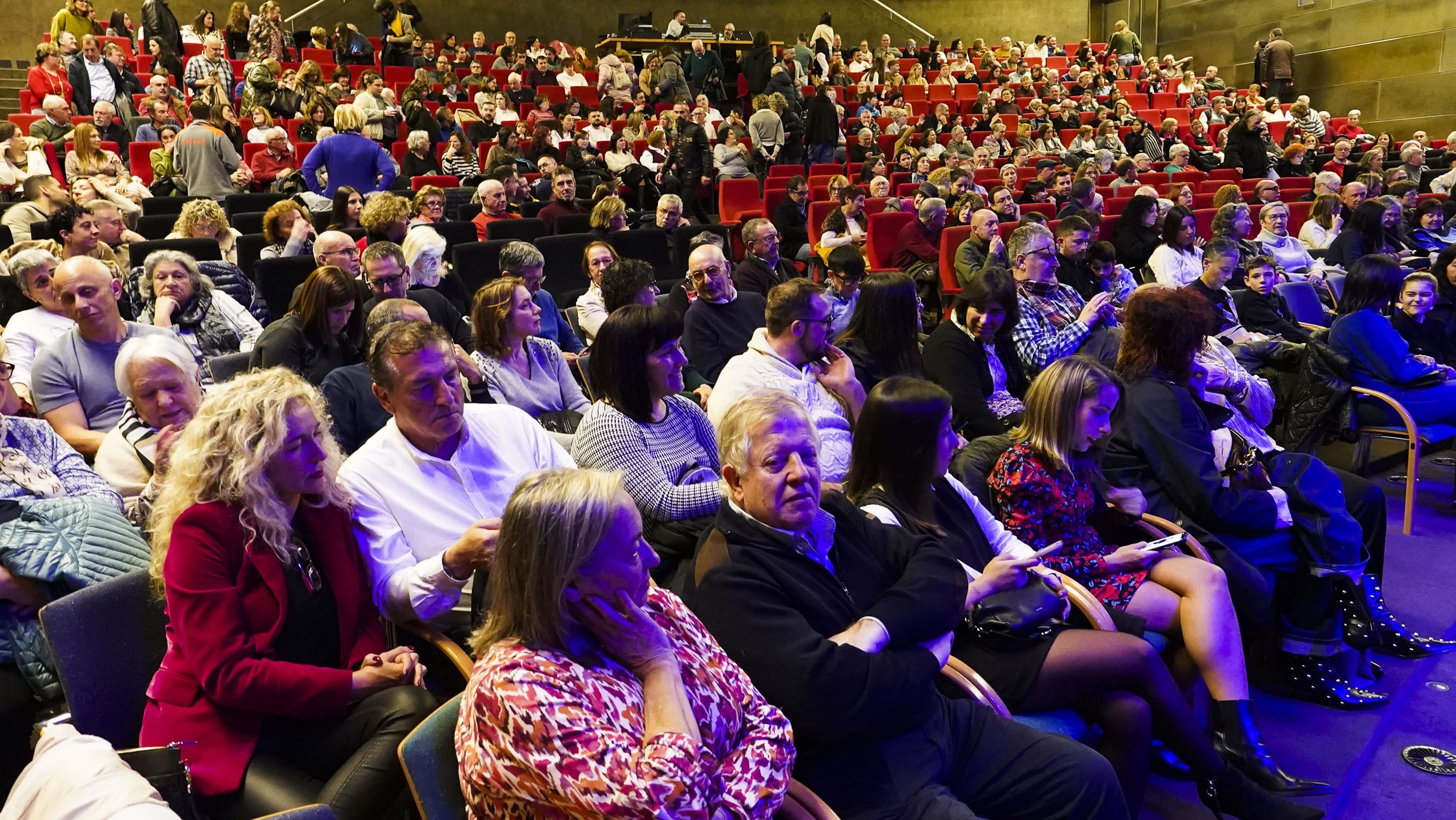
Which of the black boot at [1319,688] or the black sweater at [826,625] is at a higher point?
the black sweater at [826,625]

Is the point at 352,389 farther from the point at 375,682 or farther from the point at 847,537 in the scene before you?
the point at 847,537

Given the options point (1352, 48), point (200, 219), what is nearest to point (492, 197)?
point (200, 219)

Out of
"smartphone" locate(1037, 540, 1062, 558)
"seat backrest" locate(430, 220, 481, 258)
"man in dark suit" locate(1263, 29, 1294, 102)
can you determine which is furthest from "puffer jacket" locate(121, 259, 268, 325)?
"man in dark suit" locate(1263, 29, 1294, 102)

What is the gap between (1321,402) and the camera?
13.5 ft

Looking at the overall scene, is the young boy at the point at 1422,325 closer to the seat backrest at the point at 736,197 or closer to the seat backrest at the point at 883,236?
the seat backrest at the point at 883,236

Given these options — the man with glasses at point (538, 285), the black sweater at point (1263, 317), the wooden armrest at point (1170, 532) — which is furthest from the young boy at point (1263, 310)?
the man with glasses at point (538, 285)

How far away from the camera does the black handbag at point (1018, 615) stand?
6.75 feet

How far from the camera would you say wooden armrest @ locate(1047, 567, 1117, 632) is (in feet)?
7.22

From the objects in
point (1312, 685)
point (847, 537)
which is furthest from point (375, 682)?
point (1312, 685)

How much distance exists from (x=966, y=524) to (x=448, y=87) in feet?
31.3

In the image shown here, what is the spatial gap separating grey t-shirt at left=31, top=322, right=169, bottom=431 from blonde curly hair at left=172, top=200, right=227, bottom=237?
198 cm

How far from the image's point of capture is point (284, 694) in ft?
5.47

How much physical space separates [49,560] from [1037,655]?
6.17 feet

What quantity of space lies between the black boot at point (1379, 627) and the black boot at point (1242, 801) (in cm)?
92
